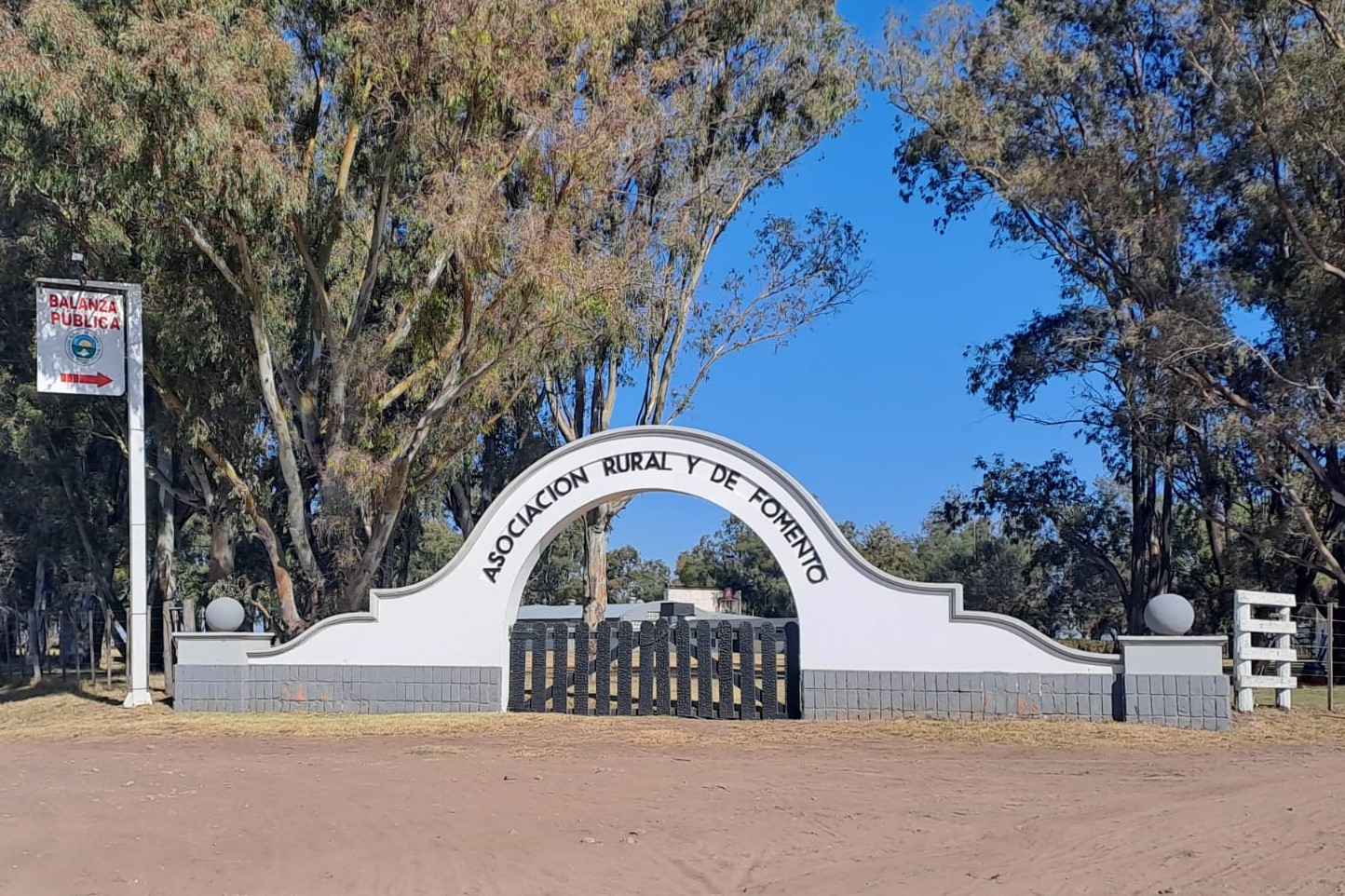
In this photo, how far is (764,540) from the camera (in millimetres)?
15828

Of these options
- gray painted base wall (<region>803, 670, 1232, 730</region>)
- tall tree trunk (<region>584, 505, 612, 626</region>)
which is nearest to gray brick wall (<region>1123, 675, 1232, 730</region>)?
gray painted base wall (<region>803, 670, 1232, 730</region>)

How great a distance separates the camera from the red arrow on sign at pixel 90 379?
17547 mm

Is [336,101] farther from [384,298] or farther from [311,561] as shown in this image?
[311,561]

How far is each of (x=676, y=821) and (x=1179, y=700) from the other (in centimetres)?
776

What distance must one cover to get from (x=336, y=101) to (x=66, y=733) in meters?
9.96

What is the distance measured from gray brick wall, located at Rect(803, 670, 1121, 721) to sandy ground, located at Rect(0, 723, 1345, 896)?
171 centimetres

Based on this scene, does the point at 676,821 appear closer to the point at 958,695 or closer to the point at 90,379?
the point at 958,695

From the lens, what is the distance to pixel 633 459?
1593 centimetres

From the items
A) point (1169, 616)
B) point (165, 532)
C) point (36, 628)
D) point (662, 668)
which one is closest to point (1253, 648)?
point (1169, 616)

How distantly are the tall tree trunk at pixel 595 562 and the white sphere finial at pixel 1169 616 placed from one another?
1282 cm

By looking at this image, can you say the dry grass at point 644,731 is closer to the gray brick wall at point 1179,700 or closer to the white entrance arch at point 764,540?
the gray brick wall at point 1179,700

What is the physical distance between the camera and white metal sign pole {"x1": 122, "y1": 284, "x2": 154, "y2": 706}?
58.5ft

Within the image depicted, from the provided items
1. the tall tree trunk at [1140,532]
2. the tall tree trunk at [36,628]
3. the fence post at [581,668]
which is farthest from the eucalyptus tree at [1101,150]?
the tall tree trunk at [36,628]

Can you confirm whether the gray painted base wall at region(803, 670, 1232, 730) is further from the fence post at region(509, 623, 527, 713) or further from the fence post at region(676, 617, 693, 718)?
the fence post at region(509, 623, 527, 713)
